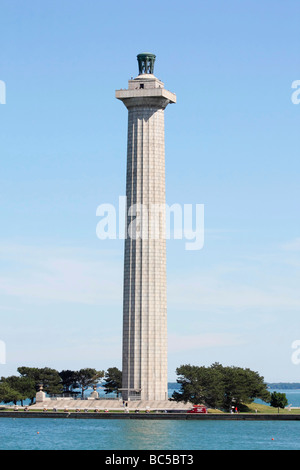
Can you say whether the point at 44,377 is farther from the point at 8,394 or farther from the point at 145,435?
the point at 145,435

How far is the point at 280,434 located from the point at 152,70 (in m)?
69.0

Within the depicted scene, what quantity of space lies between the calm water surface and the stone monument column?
62.2 feet

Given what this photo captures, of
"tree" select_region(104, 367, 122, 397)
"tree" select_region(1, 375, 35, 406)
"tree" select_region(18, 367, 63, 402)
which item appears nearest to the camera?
"tree" select_region(1, 375, 35, 406)

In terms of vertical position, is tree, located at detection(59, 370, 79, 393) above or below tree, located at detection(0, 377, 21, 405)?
above

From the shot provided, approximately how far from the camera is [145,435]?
108750 millimetres

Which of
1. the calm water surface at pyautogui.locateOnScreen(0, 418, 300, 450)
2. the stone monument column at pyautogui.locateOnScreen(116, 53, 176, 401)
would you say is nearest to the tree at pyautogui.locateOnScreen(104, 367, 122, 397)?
the stone monument column at pyautogui.locateOnScreen(116, 53, 176, 401)

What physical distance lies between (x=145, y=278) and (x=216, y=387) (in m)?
20.6

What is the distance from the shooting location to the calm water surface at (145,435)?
100000 mm

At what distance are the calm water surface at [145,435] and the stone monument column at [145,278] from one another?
19.0 m

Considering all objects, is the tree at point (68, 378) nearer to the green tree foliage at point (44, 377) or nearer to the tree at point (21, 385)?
the green tree foliage at point (44, 377)

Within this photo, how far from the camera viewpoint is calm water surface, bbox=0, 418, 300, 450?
328 ft

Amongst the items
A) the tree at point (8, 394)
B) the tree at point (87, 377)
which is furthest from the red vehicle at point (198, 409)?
the tree at point (87, 377)

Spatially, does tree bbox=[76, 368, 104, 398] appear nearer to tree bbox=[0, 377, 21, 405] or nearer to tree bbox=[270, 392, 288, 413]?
tree bbox=[0, 377, 21, 405]

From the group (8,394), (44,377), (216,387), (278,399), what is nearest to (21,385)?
(8,394)
